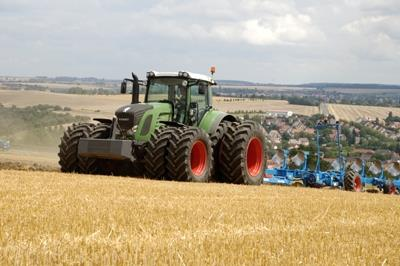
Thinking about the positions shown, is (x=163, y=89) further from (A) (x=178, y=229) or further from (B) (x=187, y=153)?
(A) (x=178, y=229)

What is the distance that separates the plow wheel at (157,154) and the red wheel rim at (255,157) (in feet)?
8.81

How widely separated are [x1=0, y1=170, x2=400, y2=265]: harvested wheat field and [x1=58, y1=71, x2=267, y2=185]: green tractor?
360cm

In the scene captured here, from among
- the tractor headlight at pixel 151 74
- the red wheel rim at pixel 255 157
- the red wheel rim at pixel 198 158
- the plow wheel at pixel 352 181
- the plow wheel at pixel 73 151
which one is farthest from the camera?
the plow wheel at pixel 352 181

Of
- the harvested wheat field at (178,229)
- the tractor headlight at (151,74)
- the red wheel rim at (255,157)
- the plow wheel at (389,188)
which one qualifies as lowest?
the plow wheel at (389,188)

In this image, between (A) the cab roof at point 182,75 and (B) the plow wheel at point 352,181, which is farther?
(B) the plow wheel at point 352,181

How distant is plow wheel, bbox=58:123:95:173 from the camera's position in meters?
14.4

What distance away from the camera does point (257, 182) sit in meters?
15.3

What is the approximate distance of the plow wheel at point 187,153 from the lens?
Answer: 13.3 metres

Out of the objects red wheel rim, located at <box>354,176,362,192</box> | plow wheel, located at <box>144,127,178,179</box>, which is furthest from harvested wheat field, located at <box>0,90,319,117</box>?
plow wheel, located at <box>144,127,178,179</box>

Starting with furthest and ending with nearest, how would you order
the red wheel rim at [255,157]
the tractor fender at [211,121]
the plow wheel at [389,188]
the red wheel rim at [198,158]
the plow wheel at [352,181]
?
the plow wheel at [389,188] < the plow wheel at [352,181] < the red wheel rim at [255,157] < the tractor fender at [211,121] < the red wheel rim at [198,158]

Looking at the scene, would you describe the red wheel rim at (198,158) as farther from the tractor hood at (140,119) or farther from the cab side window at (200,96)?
the cab side window at (200,96)

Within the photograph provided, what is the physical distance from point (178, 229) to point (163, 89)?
9440 millimetres

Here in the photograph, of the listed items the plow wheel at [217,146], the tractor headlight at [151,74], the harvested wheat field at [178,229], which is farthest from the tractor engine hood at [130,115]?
the harvested wheat field at [178,229]

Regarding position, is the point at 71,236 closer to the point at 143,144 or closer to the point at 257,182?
the point at 143,144
